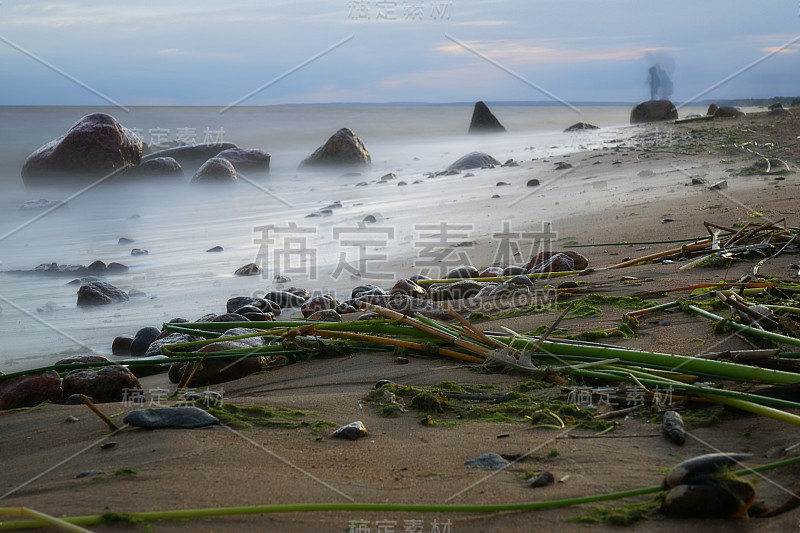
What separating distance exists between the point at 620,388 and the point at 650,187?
5.94 m

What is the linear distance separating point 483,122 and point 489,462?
25.7 meters

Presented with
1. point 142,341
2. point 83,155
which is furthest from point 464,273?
point 83,155

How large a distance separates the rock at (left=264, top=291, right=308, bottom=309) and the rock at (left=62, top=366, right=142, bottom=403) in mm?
1783

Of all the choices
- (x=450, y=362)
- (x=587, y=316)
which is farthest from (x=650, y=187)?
(x=450, y=362)

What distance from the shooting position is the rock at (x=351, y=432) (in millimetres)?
1712

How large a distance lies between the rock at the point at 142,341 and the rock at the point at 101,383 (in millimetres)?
945

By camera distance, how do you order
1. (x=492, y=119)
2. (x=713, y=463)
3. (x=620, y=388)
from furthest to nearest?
(x=492, y=119) → (x=620, y=388) → (x=713, y=463)

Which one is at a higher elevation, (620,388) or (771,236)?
(771,236)

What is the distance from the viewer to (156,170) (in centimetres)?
1208

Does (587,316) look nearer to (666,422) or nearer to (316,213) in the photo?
(666,422)

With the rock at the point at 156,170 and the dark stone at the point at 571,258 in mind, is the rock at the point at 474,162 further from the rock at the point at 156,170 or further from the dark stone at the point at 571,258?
the dark stone at the point at 571,258

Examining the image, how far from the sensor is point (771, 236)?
340 cm

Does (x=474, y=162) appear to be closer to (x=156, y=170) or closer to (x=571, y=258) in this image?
(x=156, y=170)

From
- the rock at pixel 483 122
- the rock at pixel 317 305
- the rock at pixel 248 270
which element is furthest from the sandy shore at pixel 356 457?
the rock at pixel 483 122
